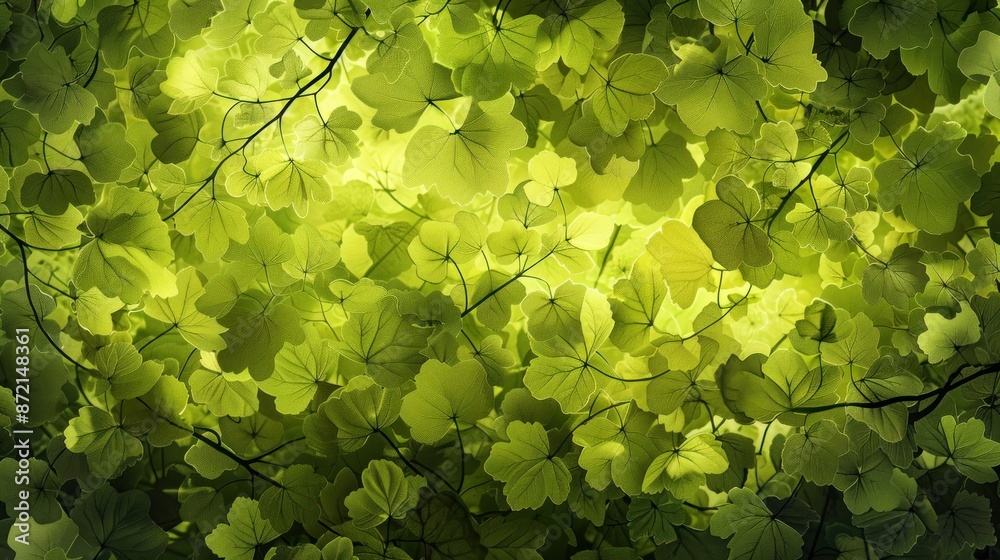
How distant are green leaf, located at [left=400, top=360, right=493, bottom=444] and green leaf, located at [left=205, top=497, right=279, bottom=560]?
16 centimetres

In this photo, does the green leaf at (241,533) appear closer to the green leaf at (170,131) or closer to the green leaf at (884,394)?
the green leaf at (170,131)

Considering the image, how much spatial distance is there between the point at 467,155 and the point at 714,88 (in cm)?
20

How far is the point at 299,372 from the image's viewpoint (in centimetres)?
57

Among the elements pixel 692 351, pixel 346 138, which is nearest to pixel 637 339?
pixel 692 351

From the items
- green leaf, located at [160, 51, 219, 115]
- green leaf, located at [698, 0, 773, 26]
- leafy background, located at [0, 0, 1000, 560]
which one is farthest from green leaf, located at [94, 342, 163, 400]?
green leaf, located at [698, 0, 773, 26]

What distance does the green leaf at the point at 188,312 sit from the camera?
56 centimetres

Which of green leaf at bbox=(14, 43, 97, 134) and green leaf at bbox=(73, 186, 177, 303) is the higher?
green leaf at bbox=(14, 43, 97, 134)

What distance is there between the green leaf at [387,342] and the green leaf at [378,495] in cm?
7

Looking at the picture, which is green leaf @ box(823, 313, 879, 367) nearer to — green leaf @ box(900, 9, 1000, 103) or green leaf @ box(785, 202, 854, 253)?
green leaf @ box(785, 202, 854, 253)

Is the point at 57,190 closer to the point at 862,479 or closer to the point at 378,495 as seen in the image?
the point at 378,495

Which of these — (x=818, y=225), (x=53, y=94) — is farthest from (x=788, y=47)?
(x=53, y=94)

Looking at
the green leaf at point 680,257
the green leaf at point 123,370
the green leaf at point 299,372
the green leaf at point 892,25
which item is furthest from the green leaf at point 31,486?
the green leaf at point 892,25

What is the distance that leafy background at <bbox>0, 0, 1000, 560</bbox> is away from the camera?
0.54 m

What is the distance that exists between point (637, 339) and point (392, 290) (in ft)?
0.71
